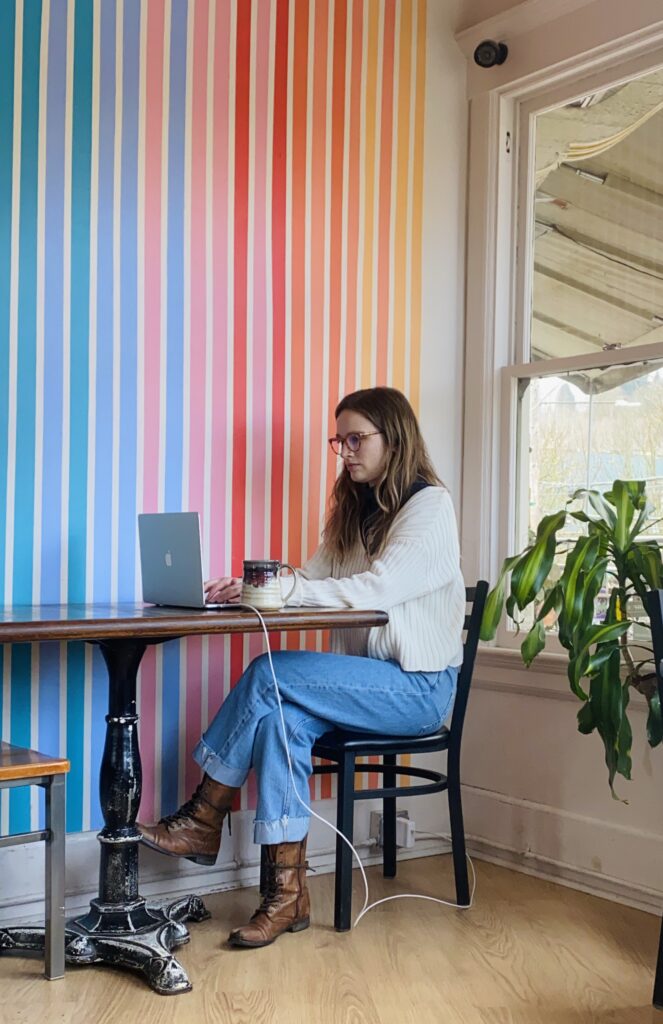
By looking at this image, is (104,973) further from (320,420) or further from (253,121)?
(253,121)

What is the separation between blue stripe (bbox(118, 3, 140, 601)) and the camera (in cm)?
278

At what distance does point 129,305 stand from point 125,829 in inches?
50.1

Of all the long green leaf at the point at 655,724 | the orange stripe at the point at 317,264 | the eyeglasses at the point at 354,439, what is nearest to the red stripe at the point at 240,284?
the orange stripe at the point at 317,264

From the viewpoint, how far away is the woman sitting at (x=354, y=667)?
2.47m

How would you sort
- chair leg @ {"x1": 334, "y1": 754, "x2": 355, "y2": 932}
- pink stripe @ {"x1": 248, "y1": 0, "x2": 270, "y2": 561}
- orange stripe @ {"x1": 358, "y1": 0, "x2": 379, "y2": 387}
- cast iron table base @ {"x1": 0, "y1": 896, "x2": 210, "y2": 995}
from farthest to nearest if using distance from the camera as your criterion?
orange stripe @ {"x1": 358, "y1": 0, "x2": 379, "y2": 387} < pink stripe @ {"x1": 248, "y1": 0, "x2": 270, "y2": 561} < chair leg @ {"x1": 334, "y1": 754, "x2": 355, "y2": 932} < cast iron table base @ {"x1": 0, "y1": 896, "x2": 210, "y2": 995}

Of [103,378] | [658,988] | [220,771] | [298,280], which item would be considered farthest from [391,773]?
[298,280]

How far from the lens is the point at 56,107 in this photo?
8.77ft

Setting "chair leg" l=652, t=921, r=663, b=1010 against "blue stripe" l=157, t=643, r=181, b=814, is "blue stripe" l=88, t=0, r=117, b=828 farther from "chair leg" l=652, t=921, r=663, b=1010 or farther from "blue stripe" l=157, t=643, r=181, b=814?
"chair leg" l=652, t=921, r=663, b=1010

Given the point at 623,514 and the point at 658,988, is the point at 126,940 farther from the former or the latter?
the point at 623,514

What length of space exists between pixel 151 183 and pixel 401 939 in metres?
1.94

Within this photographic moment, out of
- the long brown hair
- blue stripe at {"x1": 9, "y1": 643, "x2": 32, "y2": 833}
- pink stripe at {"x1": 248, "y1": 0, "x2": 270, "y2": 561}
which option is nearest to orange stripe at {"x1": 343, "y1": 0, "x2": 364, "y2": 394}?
pink stripe at {"x1": 248, "y1": 0, "x2": 270, "y2": 561}

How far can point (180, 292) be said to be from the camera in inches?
114

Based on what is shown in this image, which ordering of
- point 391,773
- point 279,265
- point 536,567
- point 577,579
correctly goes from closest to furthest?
point 577,579 < point 536,567 < point 391,773 < point 279,265

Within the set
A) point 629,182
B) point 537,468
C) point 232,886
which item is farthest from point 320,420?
point 232,886
